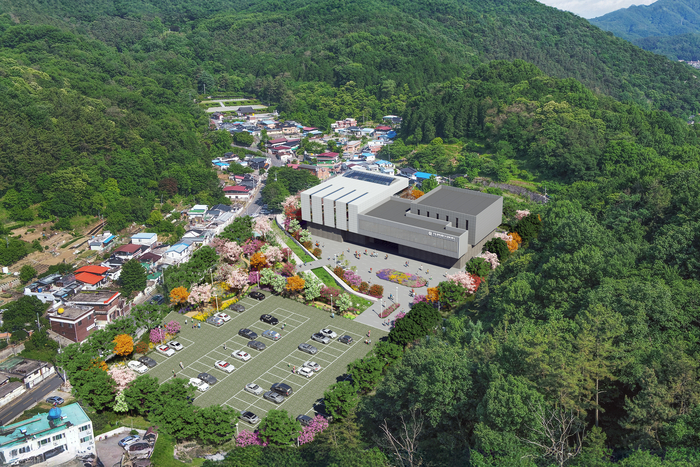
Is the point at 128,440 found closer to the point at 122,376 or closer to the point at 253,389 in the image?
the point at 122,376

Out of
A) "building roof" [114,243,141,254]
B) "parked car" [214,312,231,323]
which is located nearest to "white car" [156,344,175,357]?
"parked car" [214,312,231,323]

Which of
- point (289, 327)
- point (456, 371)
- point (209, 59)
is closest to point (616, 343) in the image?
point (456, 371)

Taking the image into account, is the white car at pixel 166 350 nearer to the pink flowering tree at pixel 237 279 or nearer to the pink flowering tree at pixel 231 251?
the pink flowering tree at pixel 237 279

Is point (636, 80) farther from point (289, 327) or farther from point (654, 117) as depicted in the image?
point (289, 327)

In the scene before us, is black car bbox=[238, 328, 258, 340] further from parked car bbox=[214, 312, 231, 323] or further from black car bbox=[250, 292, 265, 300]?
black car bbox=[250, 292, 265, 300]

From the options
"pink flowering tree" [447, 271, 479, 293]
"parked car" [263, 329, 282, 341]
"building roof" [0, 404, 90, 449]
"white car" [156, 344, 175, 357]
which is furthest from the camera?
"pink flowering tree" [447, 271, 479, 293]

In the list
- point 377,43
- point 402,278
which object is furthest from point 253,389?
point 377,43

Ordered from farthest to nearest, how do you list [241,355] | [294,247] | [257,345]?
1. [294,247]
2. [257,345]
3. [241,355]
